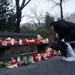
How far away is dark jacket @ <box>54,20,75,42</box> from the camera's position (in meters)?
8.75

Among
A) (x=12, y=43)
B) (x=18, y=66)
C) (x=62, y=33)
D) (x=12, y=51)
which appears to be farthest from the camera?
(x=12, y=51)

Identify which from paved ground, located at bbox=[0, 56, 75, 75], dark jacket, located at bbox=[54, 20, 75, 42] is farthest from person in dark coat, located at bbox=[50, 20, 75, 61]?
paved ground, located at bbox=[0, 56, 75, 75]

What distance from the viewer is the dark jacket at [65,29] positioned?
28.7ft

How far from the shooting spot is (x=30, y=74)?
637 centimetres

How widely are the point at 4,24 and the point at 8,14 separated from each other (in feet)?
5.84

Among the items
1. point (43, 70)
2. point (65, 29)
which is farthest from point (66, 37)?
point (43, 70)

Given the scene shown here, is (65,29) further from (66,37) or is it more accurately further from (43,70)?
(43,70)

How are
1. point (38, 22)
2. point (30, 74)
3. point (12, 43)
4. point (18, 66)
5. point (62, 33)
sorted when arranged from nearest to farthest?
point (30, 74), point (18, 66), point (62, 33), point (12, 43), point (38, 22)

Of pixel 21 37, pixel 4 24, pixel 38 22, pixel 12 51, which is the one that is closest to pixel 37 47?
pixel 21 37

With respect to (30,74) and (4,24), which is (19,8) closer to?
(4,24)

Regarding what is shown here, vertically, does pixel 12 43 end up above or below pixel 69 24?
below

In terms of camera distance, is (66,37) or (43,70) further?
(66,37)

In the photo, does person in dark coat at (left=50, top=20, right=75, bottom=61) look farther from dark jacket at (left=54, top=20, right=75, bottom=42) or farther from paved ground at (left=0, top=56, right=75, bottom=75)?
paved ground at (left=0, top=56, right=75, bottom=75)

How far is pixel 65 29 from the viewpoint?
8883 millimetres
